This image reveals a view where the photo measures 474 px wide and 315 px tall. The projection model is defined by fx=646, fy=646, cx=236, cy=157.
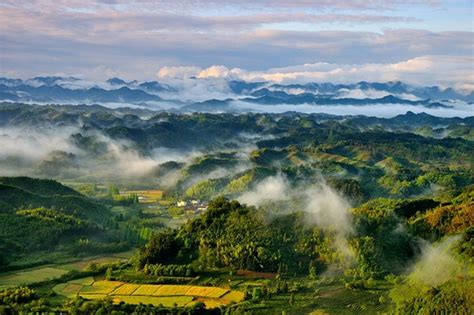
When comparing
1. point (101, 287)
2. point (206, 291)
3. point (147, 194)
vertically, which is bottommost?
point (206, 291)

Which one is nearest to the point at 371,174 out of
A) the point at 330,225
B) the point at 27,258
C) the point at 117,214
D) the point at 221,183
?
the point at 221,183

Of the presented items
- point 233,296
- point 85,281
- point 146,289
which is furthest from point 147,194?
point 233,296

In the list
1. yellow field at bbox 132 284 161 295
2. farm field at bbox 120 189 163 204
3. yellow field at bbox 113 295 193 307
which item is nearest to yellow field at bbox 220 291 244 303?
yellow field at bbox 113 295 193 307

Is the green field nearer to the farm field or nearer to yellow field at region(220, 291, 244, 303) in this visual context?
yellow field at region(220, 291, 244, 303)

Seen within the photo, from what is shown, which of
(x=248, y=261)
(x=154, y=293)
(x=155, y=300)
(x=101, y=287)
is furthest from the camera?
(x=248, y=261)

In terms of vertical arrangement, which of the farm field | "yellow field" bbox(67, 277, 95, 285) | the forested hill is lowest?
"yellow field" bbox(67, 277, 95, 285)

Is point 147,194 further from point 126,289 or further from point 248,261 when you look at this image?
point 126,289

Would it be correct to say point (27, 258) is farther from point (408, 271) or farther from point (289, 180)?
point (289, 180)

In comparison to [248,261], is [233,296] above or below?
below
